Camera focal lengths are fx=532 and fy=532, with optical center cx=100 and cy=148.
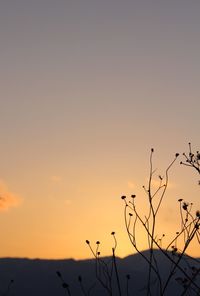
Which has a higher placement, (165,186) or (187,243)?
(165,186)

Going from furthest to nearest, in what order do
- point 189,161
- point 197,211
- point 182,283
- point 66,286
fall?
point 189,161 < point 182,283 < point 197,211 < point 66,286

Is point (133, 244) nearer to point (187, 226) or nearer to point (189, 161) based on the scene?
point (187, 226)

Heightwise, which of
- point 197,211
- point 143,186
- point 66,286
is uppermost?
point 143,186

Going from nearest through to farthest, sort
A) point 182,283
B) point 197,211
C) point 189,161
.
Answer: point 197,211
point 182,283
point 189,161

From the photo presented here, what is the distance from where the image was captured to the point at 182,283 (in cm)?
879

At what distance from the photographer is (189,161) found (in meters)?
9.38

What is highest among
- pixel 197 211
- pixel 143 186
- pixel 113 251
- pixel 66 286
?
pixel 143 186

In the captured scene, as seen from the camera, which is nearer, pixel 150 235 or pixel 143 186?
pixel 150 235

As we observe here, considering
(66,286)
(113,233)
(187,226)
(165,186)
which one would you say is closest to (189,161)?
(165,186)

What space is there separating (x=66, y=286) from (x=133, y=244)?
1163 mm

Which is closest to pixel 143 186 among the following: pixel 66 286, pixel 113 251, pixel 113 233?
pixel 113 233

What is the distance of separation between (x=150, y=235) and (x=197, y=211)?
0.94 metres

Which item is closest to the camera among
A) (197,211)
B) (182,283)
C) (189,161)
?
(197,211)

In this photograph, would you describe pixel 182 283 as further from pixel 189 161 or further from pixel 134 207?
pixel 189 161
